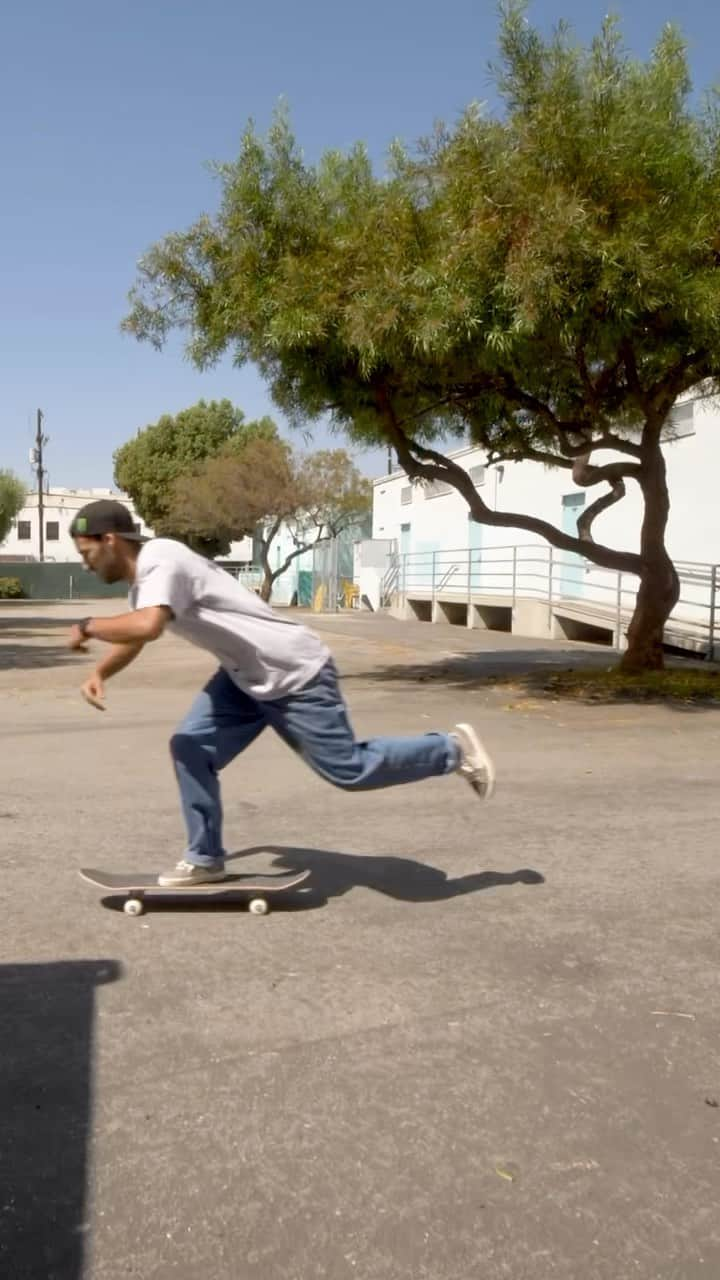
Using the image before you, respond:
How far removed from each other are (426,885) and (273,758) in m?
3.80

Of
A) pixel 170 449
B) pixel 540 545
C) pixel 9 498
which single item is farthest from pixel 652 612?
pixel 170 449

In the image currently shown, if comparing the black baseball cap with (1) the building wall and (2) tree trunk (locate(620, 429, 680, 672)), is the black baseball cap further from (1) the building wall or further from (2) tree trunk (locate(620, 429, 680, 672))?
(1) the building wall

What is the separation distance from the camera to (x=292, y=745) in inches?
Answer: 178

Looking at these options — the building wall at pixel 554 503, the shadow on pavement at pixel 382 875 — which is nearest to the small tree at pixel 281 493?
the building wall at pixel 554 503

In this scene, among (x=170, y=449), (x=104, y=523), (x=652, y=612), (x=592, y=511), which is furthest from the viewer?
(x=170, y=449)

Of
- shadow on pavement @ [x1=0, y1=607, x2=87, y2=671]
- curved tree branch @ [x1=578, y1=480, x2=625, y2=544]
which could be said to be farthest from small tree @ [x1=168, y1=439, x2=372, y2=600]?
curved tree branch @ [x1=578, y1=480, x2=625, y2=544]

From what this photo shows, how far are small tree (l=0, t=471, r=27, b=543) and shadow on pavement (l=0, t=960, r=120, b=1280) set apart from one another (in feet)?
175

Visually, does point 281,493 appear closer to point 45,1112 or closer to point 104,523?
point 104,523

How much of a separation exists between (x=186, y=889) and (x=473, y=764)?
4.10ft

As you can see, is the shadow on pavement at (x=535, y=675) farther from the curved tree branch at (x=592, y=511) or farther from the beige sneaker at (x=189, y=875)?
the beige sneaker at (x=189, y=875)

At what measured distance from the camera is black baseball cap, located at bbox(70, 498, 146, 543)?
425 cm

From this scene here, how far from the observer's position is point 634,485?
2192 cm

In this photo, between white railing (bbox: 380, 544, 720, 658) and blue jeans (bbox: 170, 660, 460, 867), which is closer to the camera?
blue jeans (bbox: 170, 660, 460, 867)

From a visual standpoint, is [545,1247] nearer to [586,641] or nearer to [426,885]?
[426,885]
